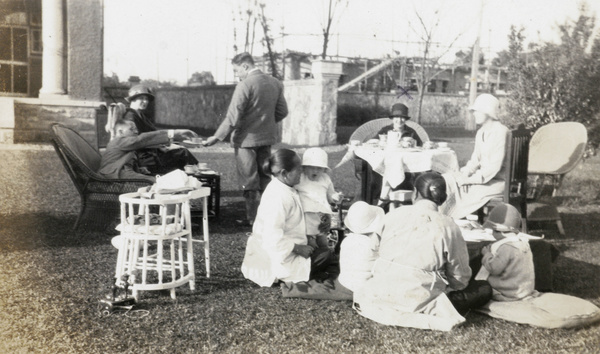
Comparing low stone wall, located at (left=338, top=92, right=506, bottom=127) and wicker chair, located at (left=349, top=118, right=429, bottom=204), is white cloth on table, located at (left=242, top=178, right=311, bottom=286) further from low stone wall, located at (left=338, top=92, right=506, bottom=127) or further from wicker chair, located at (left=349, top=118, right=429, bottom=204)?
low stone wall, located at (left=338, top=92, right=506, bottom=127)

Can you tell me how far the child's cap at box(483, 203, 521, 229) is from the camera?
15.0 ft

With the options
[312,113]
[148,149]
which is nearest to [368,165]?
[148,149]

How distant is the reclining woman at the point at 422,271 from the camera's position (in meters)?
3.82

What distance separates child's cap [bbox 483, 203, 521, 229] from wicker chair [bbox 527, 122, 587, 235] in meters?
2.26

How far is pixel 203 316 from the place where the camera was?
12.9ft

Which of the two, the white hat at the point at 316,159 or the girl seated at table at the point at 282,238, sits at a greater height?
the white hat at the point at 316,159

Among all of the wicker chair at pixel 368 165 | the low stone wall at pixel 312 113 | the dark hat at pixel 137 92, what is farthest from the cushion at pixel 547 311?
the low stone wall at pixel 312 113

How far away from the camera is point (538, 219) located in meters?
6.73

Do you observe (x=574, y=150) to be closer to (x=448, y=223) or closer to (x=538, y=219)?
(x=538, y=219)

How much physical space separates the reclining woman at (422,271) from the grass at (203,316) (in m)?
0.11

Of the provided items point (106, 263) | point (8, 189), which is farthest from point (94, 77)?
point (106, 263)

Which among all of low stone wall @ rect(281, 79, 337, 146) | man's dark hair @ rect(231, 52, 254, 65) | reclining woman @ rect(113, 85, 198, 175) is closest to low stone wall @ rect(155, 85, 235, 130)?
low stone wall @ rect(281, 79, 337, 146)

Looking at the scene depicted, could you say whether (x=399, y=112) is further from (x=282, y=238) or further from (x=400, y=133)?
(x=282, y=238)

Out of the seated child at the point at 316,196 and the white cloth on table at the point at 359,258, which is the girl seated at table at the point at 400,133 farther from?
the white cloth on table at the point at 359,258
